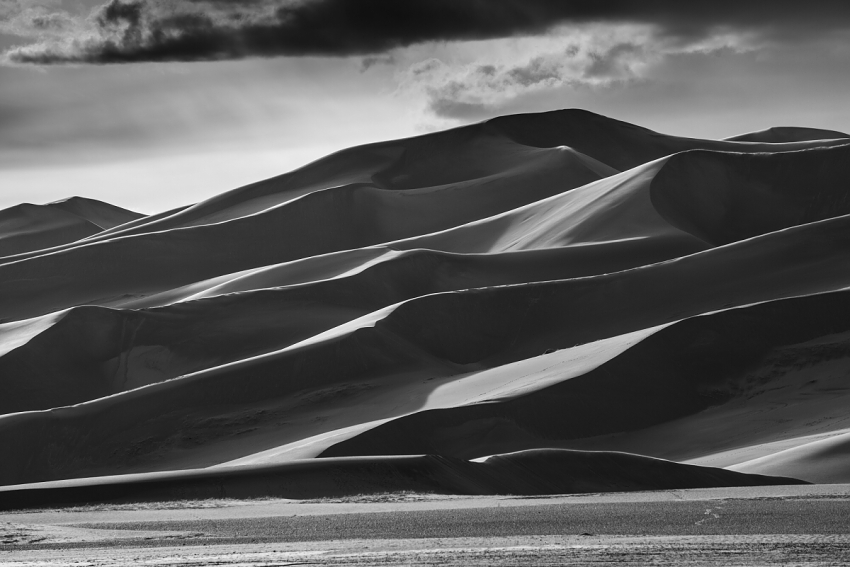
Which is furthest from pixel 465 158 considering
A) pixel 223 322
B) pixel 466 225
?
pixel 223 322

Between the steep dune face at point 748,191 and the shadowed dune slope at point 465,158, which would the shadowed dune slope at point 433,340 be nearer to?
the steep dune face at point 748,191

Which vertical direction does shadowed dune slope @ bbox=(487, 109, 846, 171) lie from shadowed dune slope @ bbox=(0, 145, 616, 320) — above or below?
above

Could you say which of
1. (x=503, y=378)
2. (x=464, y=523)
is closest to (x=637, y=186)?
(x=503, y=378)

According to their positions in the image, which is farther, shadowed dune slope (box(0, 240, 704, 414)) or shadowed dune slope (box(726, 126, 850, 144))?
shadowed dune slope (box(726, 126, 850, 144))

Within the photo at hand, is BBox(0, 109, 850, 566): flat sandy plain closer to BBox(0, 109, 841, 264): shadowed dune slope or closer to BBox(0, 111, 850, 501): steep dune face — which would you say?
BBox(0, 111, 850, 501): steep dune face

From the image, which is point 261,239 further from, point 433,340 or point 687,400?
point 687,400

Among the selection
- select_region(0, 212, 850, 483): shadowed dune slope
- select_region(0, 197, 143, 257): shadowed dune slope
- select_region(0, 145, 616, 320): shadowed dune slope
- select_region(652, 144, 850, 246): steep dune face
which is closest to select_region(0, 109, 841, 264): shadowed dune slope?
select_region(0, 145, 616, 320): shadowed dune slope

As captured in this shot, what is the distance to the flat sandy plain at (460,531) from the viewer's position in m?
13.3

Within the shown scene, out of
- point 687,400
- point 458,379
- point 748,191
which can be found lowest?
point 687,400

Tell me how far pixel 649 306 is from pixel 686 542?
37414 mm

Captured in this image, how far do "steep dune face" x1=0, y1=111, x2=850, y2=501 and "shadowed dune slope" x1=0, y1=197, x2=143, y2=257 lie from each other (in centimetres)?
4095

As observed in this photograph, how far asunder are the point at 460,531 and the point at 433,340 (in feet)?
113

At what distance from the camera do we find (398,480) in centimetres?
2516

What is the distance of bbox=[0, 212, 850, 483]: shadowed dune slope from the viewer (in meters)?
42.4
